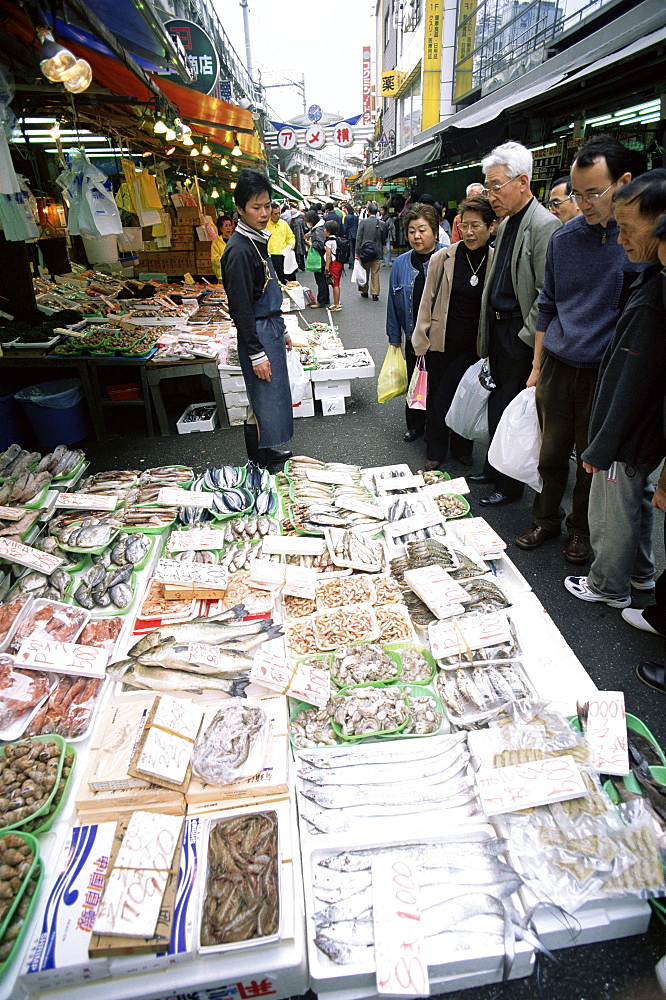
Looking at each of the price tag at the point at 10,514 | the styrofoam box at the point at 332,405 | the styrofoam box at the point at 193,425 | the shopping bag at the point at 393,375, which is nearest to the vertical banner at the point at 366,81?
the styrofoam box at the point at 332,405

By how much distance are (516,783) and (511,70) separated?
17.1m

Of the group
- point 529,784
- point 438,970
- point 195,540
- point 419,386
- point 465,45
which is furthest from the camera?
point 465,45

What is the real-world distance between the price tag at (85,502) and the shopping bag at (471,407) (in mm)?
3009

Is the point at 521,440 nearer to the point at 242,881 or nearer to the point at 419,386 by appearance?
the point at 419,386

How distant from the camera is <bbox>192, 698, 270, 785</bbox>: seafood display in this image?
80.6 inches

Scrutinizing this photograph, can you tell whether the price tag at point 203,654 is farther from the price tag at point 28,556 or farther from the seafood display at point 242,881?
the price tag at point 28,556

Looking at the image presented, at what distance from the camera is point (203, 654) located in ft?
8.34

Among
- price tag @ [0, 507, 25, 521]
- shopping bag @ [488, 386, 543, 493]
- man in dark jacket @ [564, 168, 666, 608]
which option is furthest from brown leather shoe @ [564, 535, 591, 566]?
price tag @ [0, 507, 25, 521]

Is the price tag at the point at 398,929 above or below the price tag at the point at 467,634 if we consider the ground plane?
below

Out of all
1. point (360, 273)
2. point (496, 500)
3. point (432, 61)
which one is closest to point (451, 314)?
point (496, 500)

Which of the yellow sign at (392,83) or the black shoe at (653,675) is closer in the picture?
the black shoe at (653,675)

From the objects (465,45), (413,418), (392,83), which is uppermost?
(392,83)

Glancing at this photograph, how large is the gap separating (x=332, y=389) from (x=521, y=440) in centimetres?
364

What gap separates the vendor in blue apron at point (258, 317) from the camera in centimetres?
411
